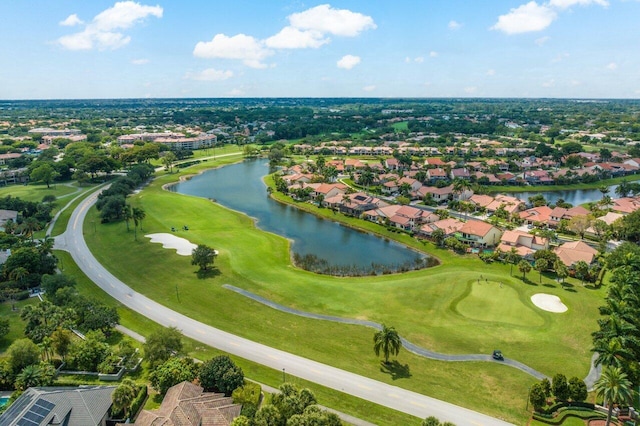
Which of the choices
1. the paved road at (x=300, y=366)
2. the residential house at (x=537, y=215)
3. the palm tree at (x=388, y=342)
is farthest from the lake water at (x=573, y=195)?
the paved road at (x=300, y=366)

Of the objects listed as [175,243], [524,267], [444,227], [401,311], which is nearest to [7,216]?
[175,243]

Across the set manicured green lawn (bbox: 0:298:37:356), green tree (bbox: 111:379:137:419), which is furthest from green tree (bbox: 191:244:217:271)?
green tree (bbox: 111:379:137:419)

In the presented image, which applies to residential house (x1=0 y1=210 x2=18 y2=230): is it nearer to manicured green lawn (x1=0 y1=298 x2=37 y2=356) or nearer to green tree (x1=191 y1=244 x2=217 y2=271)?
manicured green lawn (x1=0 y1=298 x2=37 y2=356)

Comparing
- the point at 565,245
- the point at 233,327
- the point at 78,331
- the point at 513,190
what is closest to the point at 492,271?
the point at 565,245

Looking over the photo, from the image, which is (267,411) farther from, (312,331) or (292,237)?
(292,237)

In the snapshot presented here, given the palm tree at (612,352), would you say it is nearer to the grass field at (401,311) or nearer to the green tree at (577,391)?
the green tree at (577,391)
